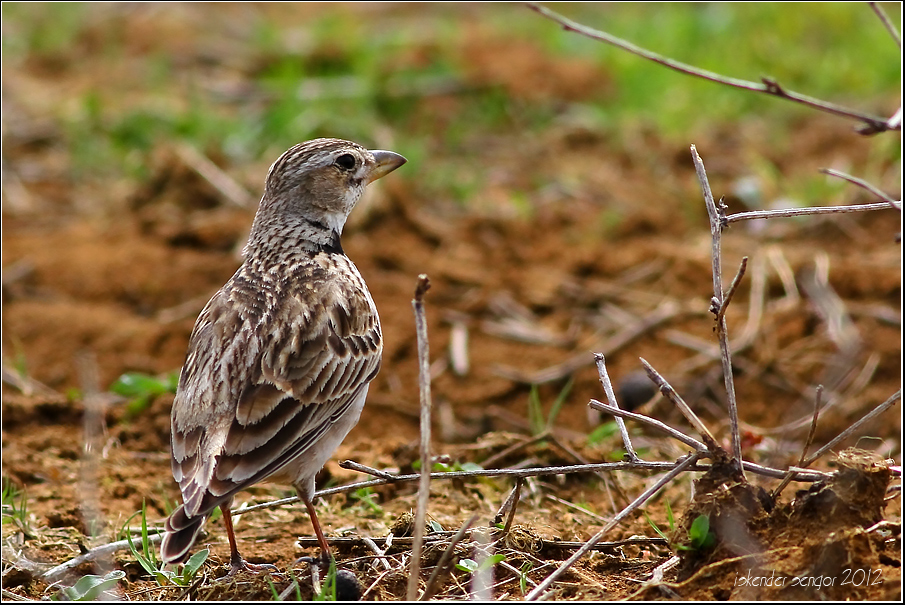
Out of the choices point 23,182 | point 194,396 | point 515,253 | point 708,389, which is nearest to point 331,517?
point 194,396

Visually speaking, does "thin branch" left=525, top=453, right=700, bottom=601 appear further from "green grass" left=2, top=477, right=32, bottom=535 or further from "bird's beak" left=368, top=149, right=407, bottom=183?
"bird's beak" left=368, top=149, right=407, bottom=183

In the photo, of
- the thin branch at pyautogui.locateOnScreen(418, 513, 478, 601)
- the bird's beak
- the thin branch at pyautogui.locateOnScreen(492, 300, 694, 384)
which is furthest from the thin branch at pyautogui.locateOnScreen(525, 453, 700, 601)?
the thin branch at pyautogui.locateOnScreen(492, 300, 694, 384)

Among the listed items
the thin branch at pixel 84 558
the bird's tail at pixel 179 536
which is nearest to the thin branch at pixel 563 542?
the bird's tail at pixel 179 536

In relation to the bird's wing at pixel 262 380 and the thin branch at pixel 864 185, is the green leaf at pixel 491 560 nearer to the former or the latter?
the bird's wing at pixel 262 380

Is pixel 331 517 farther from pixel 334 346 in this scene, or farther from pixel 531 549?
pixel 531 549

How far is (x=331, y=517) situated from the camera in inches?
190

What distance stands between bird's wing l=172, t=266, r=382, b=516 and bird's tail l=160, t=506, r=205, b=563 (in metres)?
0.05

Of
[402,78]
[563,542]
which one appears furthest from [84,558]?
[402,78]

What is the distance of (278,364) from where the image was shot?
14.0 feet

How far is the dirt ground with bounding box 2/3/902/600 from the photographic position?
3.91 m

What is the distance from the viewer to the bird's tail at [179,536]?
138 inches

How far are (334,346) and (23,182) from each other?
6.03 m

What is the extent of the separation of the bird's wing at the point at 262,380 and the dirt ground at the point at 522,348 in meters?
0.42

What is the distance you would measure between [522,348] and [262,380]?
3.27 metres
